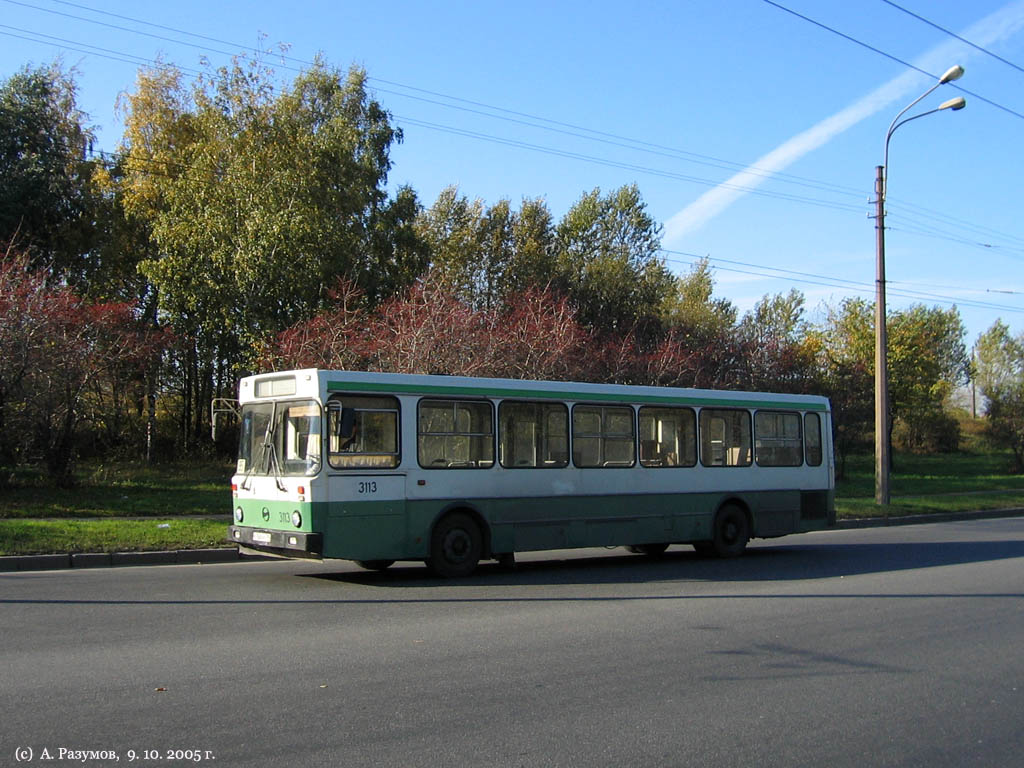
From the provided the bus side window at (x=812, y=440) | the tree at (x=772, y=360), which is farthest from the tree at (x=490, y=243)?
the bus side window at (x=812, y=440)

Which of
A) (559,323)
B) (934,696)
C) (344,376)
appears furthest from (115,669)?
(559,323)

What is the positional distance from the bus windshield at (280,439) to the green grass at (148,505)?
2.86 metres

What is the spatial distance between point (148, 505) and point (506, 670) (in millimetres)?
14147

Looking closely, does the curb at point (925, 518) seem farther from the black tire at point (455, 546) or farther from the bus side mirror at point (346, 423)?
the bus side mirror at point (346, 423)

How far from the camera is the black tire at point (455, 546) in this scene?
1282 centimetres

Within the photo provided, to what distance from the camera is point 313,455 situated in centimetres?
1188

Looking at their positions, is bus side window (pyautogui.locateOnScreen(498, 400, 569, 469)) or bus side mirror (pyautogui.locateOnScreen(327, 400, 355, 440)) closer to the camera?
bus side mirror (pyautogui.locateOnScreen(327, 400, 355, 440))

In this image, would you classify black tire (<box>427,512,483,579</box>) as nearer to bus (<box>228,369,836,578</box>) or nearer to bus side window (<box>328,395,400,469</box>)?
bus (<box>228,369,836,578</box>)

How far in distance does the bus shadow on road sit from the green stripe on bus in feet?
8.14

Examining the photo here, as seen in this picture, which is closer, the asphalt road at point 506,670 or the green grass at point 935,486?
the asphalt road at point 506,670

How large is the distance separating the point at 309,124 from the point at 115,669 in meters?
30.8

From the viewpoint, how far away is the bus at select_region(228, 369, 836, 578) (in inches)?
472

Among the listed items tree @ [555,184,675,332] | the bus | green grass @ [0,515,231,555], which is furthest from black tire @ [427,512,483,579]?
tree @ [555,184,675,332]

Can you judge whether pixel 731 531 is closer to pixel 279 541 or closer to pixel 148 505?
pixel 279 541
